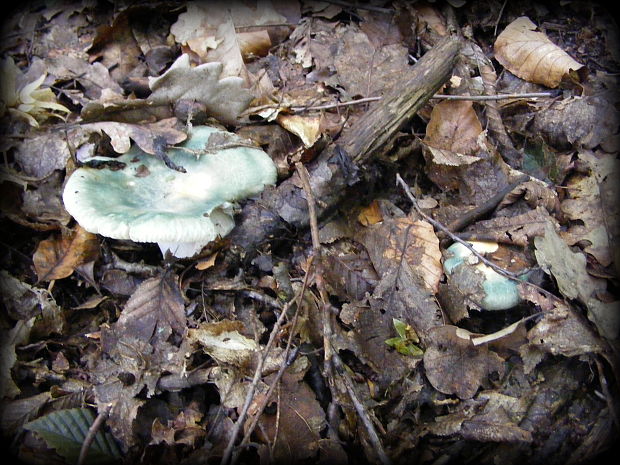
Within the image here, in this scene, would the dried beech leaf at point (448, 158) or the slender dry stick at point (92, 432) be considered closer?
the slender dry stick at point (92, 432)

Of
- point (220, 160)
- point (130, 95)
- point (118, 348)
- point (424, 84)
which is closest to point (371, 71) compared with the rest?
point (424, 84)

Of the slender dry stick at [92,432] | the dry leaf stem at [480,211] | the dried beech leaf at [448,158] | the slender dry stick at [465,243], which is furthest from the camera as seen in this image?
the dried beech leaf at [448,158]

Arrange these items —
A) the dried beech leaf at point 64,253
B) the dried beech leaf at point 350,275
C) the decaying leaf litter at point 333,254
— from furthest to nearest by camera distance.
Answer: the dried beech leaf at point 64,253 < the dried beech leaf at point 350,275 < the decaying leaf litter at point 333,254

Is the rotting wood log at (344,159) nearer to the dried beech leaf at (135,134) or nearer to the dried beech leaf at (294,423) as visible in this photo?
the dried beech leaf at (135,134)

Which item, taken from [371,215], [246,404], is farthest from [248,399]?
[371,215]

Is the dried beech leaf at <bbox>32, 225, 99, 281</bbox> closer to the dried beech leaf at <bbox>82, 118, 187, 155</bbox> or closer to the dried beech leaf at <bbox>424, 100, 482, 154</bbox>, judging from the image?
the dried beech leaf at <bbox>82, 118, 187, 155</bbox>

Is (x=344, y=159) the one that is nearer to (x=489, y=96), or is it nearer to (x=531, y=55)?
(x=489, y=96)

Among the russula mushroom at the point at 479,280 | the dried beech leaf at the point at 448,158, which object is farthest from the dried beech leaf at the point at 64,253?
the dried beech leaf at the point at 448,158
